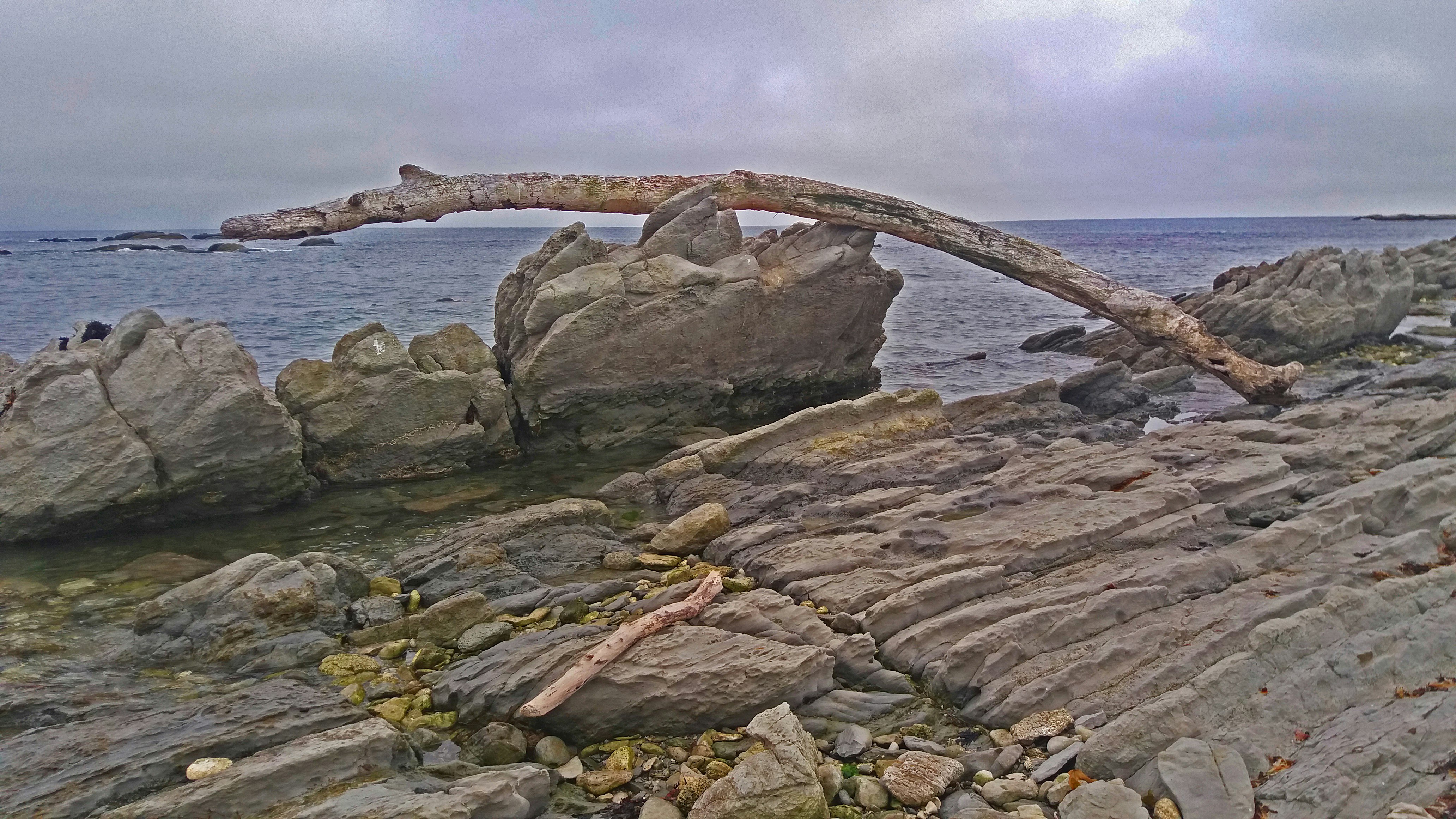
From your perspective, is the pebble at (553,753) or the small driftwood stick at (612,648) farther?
the small driftwood stick at (612,648)

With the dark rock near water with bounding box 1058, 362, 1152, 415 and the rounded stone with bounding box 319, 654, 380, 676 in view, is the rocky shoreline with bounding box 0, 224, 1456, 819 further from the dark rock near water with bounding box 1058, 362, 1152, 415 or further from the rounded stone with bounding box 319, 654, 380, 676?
the dark rock near water with bounding box 1058, 362, 1152, 415

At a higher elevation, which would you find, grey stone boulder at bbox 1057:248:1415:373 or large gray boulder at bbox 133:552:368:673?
grey stone boulder at bbox 1057:248:1415:373

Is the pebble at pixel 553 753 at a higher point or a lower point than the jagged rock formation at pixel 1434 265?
lower

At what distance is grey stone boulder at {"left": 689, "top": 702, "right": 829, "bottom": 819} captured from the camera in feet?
18.7

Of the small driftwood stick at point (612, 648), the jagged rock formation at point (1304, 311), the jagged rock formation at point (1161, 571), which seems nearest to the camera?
the jagged rock formation at point (1161, 571)

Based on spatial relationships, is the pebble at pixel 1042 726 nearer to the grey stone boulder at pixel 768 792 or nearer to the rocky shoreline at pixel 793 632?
the rocky shoreline at pixel 793 632

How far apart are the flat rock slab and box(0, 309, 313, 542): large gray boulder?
6125 mm

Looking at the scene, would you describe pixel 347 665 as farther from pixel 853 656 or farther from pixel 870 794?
pixel 870 794

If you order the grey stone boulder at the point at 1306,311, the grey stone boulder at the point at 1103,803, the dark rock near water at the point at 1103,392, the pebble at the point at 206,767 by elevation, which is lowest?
the grey stone boulder at the point at 1103,803

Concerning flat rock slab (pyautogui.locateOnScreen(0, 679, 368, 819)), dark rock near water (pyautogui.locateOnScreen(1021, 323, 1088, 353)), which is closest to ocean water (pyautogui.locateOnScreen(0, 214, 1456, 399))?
dark rock near water (pyautogui.locateOnScreen(1021, 323, 1088, 353))

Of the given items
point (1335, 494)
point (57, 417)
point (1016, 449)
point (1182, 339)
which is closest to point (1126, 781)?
point (1335, 494)

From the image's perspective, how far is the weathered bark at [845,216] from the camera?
15.3 m

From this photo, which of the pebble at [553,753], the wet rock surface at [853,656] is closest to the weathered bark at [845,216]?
the wet rock surface at [853,656]

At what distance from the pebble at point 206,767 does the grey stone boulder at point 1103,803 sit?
564cm
